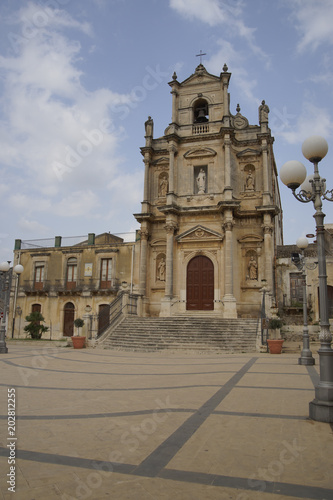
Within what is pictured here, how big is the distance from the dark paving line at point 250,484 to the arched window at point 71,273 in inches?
1058

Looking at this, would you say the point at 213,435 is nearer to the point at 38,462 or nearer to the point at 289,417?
the point at 289,417

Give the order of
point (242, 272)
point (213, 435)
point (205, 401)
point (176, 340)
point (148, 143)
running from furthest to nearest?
point (148, 143)
point (242, 272)
point (176, 340)
point (205, 401)
point (213, 435)

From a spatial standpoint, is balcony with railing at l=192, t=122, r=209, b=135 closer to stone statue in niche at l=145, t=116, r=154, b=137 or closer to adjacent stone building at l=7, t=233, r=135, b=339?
stone statue in niche at l=145, t=116, r=154, b=137

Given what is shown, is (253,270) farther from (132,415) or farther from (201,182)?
(132,415)

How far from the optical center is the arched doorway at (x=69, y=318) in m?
28.8

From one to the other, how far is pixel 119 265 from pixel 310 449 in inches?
973

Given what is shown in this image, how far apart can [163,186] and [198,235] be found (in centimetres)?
428

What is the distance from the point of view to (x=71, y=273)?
2986cm

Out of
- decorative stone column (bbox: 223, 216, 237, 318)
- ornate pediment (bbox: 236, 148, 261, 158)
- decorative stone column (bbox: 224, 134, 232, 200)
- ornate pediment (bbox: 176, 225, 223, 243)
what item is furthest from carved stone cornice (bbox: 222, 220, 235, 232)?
ornate pediment (bbox: 236, 148, 261, 158)

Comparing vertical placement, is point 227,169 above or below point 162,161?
below

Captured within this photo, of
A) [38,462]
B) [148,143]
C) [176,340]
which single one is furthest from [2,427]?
[148,143]

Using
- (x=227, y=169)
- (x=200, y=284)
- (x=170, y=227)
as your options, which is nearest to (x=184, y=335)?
(x=200, y=284)

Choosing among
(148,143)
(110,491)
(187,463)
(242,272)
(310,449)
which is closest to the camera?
(110,491)

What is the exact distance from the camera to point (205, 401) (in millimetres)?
6297
